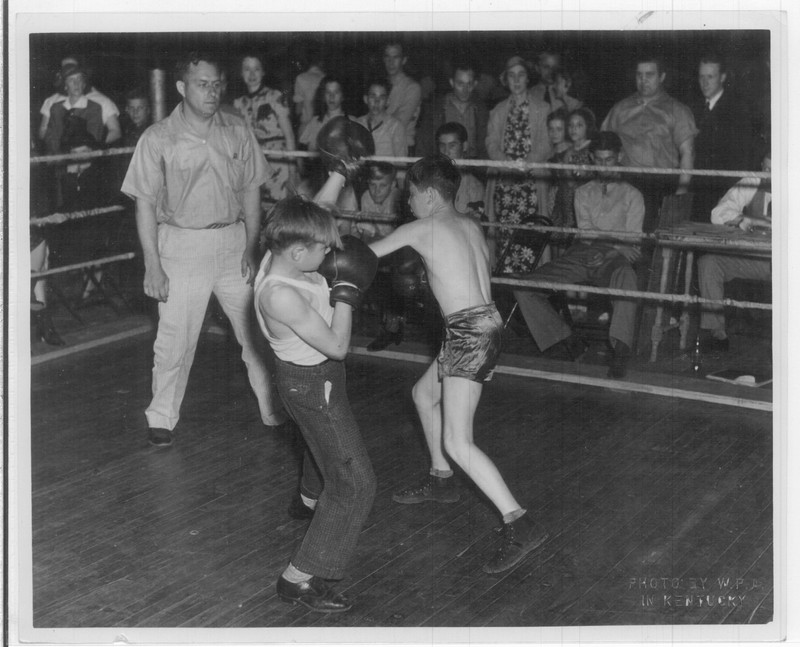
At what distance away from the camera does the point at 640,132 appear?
6320mm

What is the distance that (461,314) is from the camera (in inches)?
146

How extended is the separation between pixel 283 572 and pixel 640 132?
3902mm

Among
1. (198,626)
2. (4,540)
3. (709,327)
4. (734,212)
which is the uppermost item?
(734,212)

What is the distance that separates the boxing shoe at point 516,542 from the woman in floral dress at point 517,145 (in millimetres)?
2889

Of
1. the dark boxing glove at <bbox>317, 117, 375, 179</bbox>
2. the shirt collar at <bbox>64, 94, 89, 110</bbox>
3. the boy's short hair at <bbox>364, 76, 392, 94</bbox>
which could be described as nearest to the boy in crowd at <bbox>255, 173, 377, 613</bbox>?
the dark boxing glove at <bbox>317, 117, 375, 179</bbox>

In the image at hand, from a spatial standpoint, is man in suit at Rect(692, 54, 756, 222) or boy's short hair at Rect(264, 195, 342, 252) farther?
man in suit at Rect(692, 54, 756, 222)

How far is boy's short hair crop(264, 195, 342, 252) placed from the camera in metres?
3.16

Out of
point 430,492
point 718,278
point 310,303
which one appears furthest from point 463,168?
point 310,303

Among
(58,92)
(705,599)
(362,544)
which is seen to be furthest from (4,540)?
(58,92)

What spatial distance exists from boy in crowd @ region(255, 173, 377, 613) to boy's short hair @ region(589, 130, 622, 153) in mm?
2862

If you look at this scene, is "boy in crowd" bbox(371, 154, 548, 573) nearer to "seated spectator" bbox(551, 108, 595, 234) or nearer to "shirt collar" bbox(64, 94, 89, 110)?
"seated spectator" bbox(551, 108, 595, 234)

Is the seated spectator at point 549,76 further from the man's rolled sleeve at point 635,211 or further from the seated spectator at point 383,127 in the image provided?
the man's rolled sleeve at point 635,211

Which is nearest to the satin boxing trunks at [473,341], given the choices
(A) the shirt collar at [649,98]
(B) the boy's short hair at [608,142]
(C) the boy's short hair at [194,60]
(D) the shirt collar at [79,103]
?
(C) the boy's short hair at [194,60]

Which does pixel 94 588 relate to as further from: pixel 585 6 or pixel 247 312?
pixel 585 6
